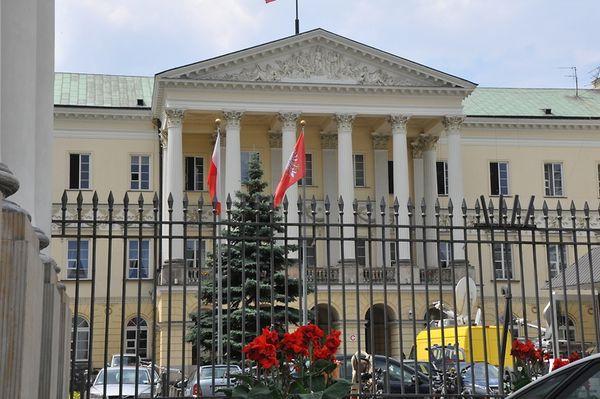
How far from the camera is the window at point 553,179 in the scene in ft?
172

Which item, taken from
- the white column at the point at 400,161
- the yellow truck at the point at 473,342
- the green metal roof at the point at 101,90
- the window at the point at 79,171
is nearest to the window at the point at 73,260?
the window at the point at 79,171

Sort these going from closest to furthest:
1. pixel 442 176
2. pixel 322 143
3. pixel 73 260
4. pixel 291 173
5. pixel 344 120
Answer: pixel 291 173
pixel 73 260
pixel 344 120
pixel 322 143
pixel 442 176

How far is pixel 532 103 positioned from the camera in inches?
2237

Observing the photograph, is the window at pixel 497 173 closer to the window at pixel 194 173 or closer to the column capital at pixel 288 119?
the column capital at pixel 288 119

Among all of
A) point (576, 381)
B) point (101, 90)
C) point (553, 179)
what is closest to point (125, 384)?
point (576, 381)

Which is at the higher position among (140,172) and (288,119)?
(288,119)

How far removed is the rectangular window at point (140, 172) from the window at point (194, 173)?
2.37 metres

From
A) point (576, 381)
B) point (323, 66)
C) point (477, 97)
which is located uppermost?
point (477, 97)

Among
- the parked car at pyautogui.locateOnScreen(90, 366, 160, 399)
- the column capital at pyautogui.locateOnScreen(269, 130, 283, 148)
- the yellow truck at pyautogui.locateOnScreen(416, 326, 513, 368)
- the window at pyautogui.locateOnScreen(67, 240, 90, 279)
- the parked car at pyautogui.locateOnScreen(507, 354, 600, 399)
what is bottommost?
the parked car at pyautogui.locateOnScreen(90, 366, 160, 399)

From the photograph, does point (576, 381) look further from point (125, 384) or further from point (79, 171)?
point (79, 171)

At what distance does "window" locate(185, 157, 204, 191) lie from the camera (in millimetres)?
47875

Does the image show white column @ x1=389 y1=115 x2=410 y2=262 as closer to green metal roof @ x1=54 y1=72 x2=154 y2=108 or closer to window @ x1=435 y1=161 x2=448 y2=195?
window @ x1=435 y1=161 x2=448 y2=195

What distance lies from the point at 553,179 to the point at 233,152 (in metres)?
18.7

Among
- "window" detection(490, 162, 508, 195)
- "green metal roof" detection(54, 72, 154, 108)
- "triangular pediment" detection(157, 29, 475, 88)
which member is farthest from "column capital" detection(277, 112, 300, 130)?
"window" detection(490, 162, 508, 195)
